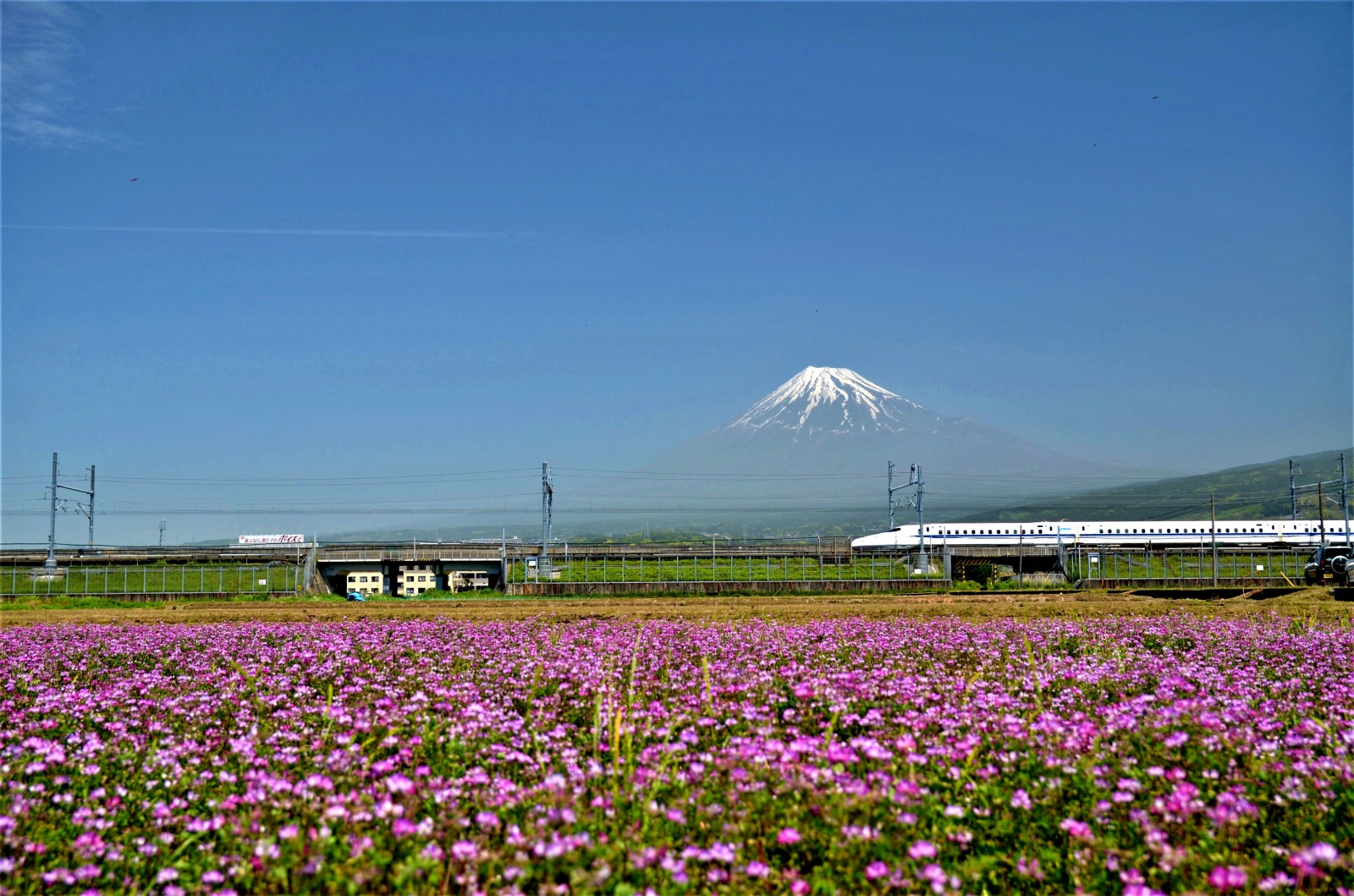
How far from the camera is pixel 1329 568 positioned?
38.8m

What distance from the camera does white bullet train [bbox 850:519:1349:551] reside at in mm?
88188

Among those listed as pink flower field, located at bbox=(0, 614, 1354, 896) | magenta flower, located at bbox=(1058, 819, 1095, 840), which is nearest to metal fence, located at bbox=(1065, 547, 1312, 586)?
pink flower field, located at bbox=(0, 614, 1354, 896)

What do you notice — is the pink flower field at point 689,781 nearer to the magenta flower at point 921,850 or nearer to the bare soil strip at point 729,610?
the magenta flower at point 921,850

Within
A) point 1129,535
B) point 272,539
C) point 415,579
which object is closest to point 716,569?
point 415,579

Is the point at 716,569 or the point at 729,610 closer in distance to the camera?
the point at 729,610

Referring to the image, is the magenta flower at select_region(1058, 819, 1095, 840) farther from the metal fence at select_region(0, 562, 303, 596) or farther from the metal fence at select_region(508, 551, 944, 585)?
the metal fence at select_region(0, 562, 303, 596)

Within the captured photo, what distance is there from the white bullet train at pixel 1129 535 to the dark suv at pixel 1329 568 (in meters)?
41.3

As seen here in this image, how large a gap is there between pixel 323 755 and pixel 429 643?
7.58 metres

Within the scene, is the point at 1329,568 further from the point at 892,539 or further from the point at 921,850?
the point at 892,539

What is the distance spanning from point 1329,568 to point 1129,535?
63.1 meters

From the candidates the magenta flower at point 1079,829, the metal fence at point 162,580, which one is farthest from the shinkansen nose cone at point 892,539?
the magenta flower at point 1079,829

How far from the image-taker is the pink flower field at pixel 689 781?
15.9 ft

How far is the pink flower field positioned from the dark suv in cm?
3161

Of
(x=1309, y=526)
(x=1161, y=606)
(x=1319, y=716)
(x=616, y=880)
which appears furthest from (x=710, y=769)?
(x=1309, y=526)
